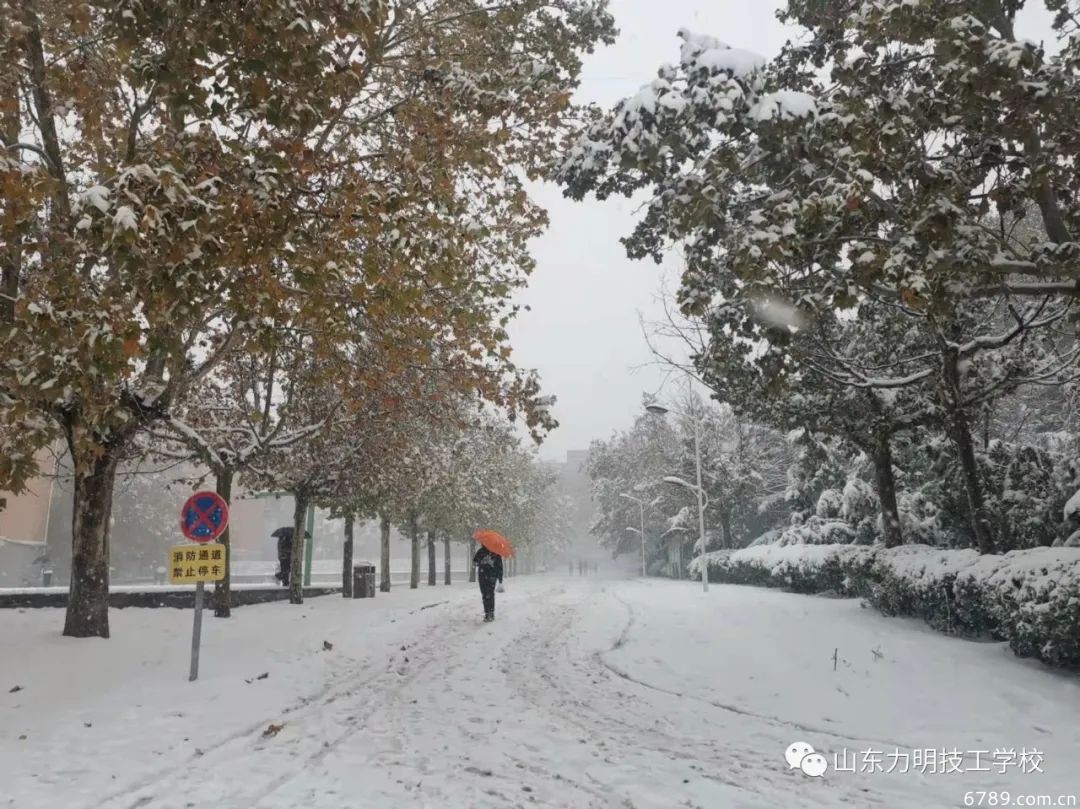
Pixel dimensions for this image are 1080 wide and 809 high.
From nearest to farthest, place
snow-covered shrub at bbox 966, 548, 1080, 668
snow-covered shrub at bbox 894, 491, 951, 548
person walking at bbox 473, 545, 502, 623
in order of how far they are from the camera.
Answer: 1. snow-covered shrub at bbox 966, 548, 1080, 668
2. person walking at bbox 473, 545, 502, 623
3. snow-covered shrub at bbox 894, 491, 951, 548

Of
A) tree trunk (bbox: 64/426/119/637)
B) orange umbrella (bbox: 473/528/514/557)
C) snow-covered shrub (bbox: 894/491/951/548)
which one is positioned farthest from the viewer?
snow-covered shrub (bbox: 894/491/951/548)

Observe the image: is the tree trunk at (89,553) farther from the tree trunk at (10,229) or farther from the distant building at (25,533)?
the distant building at (25,533)

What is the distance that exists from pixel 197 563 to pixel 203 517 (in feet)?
1.74

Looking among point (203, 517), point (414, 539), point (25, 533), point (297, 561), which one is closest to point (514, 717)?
point (203, 517)

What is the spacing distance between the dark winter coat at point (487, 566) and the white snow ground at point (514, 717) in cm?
295

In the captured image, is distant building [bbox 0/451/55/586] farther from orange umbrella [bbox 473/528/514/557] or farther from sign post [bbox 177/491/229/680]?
sign post [bbox 177/491/229/680]

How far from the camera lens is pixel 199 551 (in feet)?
25.4

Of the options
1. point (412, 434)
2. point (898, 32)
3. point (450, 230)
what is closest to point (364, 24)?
point (450, 230)

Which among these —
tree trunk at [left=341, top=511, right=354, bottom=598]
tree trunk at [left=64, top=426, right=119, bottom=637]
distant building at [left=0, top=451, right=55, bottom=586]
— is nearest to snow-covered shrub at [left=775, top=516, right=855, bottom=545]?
tree trunk at [left=341, top=511, right=354, bottom=598]

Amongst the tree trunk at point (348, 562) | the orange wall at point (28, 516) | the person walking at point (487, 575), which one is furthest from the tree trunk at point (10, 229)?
the orange wall at point (28, 516)

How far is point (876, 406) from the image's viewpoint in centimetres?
1374

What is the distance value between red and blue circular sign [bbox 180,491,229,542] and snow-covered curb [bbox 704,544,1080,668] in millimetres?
9552

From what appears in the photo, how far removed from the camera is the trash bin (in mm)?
22094

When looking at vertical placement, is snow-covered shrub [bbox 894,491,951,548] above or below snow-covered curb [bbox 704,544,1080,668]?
above
